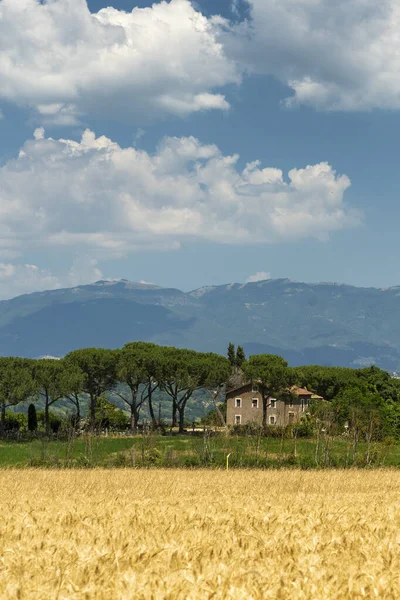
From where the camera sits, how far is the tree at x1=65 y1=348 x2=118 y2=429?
107 metres

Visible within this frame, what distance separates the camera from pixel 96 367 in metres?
108

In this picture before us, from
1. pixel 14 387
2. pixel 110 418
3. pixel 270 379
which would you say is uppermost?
pixel 270 379

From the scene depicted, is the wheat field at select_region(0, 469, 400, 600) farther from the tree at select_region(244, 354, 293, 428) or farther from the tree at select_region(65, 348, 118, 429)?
the tree at select_region(65, 348, 118, 429)

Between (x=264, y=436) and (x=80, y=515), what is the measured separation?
249 feet

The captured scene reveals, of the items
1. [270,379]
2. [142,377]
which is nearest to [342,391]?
[270,379]

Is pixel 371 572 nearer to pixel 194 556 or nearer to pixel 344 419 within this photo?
pixel 194 556

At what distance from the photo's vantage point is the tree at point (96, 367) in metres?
107

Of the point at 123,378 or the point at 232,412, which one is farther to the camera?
the point at 232,412

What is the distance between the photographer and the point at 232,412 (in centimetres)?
12419

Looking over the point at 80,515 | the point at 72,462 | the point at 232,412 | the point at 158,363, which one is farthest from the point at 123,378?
the point at 80,515

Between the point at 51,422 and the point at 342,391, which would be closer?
the point at 342,391

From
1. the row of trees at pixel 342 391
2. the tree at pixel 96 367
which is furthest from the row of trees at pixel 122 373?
the row of trees at pixel 342 391

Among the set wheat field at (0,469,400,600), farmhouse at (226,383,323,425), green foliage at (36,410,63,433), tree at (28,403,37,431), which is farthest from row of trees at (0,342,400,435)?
wheat field at (0,469,400,600)

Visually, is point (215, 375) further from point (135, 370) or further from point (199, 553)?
point (199, 553)
